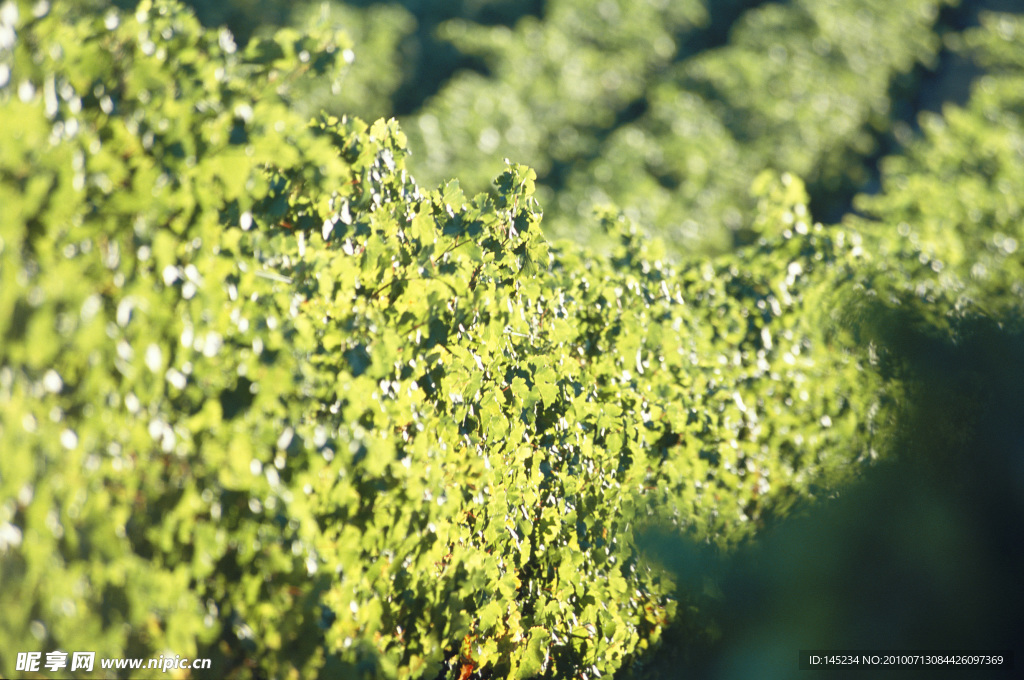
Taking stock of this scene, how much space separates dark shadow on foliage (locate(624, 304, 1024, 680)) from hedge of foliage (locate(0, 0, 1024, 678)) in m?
0.24

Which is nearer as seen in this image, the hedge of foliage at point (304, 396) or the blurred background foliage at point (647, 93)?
the hedge of foliage at point (304, 396)

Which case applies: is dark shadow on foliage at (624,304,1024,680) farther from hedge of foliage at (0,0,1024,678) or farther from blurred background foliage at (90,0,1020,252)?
blurred background foliage at (90,0,1020,252)

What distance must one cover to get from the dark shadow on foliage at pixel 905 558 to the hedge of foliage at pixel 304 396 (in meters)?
0.24

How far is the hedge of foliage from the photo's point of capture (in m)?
1.55

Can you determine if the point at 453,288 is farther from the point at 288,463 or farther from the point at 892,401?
the point at 892,401

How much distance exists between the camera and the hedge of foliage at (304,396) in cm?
155

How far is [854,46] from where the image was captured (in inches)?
571

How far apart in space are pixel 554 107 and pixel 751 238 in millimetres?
3618

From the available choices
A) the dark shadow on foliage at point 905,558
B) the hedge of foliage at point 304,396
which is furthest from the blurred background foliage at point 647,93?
the dark shadow on foliage at point 905,558

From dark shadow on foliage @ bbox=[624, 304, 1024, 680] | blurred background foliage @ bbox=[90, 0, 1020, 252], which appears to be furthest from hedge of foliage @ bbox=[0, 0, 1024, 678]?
blurred background foliage @ bbox=[90, 0, 1020, 252]

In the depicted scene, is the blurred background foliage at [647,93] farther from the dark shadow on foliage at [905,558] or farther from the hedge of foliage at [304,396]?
the dark shadow on foliage at [905,558]

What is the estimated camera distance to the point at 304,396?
1999mm

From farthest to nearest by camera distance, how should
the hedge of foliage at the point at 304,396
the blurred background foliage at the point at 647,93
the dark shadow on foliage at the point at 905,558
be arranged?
1. the blurred background foliage at the point at 647,93
2. the dark shadow on foliage at the point at 905,558
3. the hedge of foliage at the point at 304,396

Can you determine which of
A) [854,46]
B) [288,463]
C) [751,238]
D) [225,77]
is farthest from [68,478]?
[854,46]
